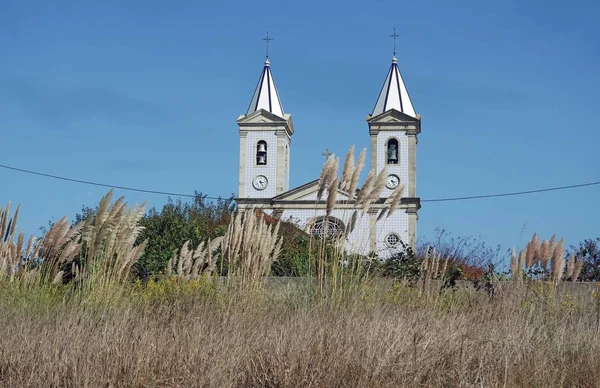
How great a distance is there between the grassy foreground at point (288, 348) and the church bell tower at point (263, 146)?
139ft

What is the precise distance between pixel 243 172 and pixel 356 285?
4211cm

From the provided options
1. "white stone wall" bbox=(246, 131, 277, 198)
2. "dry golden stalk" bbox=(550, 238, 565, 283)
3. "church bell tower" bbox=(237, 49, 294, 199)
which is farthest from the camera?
"white stone wall" bbox=(246, 131, 277, 198)

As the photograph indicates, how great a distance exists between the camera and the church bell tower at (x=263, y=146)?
159 feet

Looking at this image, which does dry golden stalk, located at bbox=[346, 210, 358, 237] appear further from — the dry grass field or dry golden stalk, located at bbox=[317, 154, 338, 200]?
dry golden stalk, located at bbox=[317, 154, 338, 200]

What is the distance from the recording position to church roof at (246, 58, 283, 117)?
49000mm

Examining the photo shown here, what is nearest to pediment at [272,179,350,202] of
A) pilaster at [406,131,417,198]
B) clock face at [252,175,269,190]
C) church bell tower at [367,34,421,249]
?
clock face at [252,175,269,190]

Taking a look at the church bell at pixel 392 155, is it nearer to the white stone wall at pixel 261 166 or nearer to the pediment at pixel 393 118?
the pediment at pixel 393 118

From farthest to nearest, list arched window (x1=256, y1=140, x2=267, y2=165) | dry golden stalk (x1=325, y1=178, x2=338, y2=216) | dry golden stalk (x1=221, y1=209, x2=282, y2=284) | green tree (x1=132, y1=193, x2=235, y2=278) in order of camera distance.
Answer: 1. arched window (x1=256, y1=140, x2=267, y2=165)
2. green tree (x1=132, y1=193, x2=235, y2=278)
3. dry golden stalk (x1=221, y1=209, x2=282, y2=284)
4. dry golden stalk (x1=325, y1=178, x2=338, y2=216)

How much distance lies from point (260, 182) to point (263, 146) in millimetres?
2111

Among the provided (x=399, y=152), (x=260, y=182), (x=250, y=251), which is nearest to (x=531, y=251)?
(x=250, y=251)

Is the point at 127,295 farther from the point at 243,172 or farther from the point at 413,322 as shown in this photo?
the point at 243,172

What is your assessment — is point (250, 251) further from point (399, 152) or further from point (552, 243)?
point (399, 152)

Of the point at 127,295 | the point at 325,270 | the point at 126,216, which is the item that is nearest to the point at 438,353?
the point at 325,270

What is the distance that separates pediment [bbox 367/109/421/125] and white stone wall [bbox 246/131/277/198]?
19.3ft
